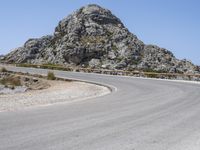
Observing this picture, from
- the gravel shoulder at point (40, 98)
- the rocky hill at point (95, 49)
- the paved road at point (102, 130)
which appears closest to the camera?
the paved road at point (102, 130)

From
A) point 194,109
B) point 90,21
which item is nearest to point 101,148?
point 194,109

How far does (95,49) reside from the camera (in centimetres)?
8469

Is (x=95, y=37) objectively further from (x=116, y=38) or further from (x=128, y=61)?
(x=128, y=61)

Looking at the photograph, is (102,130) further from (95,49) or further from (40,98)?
(95,49)

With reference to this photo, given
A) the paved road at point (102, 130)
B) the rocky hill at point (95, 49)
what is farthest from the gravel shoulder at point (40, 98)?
the rocky hill at point (95, 49)

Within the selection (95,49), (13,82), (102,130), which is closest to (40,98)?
(102,130)

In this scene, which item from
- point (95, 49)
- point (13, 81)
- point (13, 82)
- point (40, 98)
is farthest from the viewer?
point (95, 49)

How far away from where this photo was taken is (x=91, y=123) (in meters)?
12.4

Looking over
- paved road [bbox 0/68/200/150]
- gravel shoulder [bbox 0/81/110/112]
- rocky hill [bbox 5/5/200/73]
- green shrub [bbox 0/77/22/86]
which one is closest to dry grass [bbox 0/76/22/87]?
green shrub [bbox 0/77/22/86]

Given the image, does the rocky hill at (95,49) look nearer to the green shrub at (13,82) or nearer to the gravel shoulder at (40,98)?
the green shrub at (13,82)

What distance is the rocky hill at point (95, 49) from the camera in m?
80.0

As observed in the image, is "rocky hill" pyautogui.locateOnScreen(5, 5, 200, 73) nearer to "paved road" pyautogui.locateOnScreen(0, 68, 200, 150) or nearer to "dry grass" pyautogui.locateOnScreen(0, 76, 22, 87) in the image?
"dry grass" pyautogui.locateOnScreen(0, 76, 22, 87)

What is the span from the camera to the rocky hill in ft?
262

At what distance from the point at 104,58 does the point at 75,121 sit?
70.2 meters
